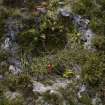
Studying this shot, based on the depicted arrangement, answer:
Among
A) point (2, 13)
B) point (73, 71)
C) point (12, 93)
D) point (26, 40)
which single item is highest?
point (2, 13)

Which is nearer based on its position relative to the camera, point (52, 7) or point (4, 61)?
point (4, 61)

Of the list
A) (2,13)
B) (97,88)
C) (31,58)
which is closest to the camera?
(97,88)

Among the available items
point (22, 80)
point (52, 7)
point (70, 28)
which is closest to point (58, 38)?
point (70, 28)

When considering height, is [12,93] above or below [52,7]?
below

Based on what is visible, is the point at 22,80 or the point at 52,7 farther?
the point at 52,7

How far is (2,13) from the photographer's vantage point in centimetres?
1027

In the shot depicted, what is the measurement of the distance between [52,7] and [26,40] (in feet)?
4.99

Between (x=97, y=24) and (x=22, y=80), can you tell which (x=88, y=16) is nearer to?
(x=97, y=24)

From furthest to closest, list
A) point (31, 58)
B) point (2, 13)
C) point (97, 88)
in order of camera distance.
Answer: point (2, 13) < point (31, 58) < point (97, 88)

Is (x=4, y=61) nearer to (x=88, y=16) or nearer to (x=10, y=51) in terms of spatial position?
(x=10, y=51)

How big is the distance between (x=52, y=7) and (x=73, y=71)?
252cm

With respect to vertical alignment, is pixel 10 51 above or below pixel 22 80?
above

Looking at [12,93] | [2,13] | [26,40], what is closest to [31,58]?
[26,40]

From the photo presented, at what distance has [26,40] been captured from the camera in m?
9.80
